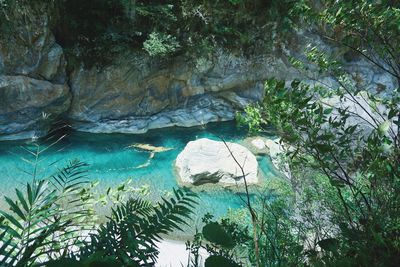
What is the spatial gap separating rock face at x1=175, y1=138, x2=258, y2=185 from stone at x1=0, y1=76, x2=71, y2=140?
3.59m

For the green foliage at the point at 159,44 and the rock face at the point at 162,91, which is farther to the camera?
the rock face at the point at 162,91

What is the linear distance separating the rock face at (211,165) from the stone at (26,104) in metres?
3.59

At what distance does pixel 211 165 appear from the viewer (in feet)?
26.4

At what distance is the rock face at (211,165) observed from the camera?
309 inches

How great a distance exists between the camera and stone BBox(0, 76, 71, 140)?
29.2 ft

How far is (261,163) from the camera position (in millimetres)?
8914

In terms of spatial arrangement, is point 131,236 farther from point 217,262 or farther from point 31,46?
point 31,46

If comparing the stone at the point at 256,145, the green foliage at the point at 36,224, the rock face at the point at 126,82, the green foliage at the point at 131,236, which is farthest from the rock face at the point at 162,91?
the green foliage at the point at 131,236

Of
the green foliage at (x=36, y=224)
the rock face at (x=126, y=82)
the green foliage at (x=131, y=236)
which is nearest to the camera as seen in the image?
the green foliage at (x=36, y=224)

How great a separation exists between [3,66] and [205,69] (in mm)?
5433

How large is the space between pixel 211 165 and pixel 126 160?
2190mm

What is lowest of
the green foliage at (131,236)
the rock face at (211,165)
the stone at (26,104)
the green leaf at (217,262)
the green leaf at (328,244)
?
the green leaf at (217,262)

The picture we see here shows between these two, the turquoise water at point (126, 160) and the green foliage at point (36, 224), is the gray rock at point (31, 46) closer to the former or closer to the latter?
the turquoise water at point (126, 160)

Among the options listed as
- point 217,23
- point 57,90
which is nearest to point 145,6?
point 217,23
